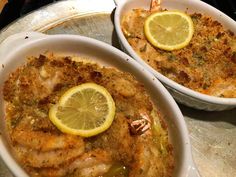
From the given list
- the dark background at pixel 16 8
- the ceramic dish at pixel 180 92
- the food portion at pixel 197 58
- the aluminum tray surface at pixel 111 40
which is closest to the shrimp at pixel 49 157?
the aluminum tray surface at pixel 111 40

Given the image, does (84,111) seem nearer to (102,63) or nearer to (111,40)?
(102,63)

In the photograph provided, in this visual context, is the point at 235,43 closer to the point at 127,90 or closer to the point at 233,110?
the point at 233,110

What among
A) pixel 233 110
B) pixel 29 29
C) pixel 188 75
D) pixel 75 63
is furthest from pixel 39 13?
pixel 233 110

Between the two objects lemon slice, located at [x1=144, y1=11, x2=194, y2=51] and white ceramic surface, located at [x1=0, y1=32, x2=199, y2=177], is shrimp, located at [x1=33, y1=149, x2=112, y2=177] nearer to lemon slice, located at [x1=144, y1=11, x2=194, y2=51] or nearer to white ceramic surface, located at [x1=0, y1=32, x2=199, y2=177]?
white ceramic surface, located at [x1=0, y1=32, x2=199, y2=177]

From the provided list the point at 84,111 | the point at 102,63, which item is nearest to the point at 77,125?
the point at 84,111

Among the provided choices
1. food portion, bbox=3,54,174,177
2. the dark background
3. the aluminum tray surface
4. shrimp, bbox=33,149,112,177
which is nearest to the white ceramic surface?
food portion, bbox=3,54,174,177

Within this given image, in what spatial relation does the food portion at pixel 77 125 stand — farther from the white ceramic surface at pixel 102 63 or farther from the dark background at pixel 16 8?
the dark background at pixel 16 8

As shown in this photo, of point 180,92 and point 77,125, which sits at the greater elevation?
point 77,125
